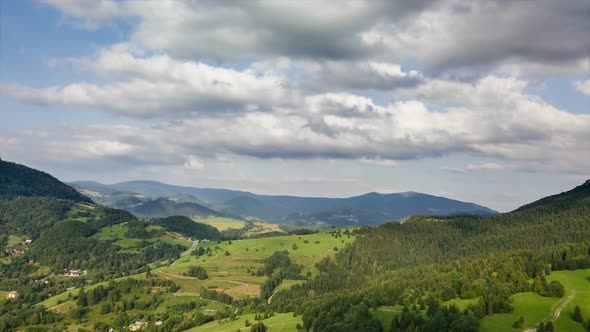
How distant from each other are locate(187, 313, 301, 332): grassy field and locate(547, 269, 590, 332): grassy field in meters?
86.0

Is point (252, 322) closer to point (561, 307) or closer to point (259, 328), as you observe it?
point (259, 328)

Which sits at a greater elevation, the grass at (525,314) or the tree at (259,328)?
the grass at (525,314)

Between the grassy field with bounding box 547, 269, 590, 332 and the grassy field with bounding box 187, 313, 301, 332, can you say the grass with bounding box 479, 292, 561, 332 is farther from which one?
the grassy field with bounding box 187, 313, 301, 332

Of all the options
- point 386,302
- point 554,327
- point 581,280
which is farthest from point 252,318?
point 581,280

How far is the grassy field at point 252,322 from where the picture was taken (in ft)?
516

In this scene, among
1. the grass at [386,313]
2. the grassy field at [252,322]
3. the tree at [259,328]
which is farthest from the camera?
the grassy field at [252,322]

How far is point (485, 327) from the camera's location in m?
117

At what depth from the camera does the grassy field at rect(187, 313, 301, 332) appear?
15738 cm

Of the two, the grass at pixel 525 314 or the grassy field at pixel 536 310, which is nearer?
the grassy field at pixel 536 310

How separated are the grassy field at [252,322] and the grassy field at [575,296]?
86.0 meters

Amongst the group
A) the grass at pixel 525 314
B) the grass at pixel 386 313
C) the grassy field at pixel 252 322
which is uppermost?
the grass at pixel 525 314

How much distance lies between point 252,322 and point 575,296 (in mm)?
116726

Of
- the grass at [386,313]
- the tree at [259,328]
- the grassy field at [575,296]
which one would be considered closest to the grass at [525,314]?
the grassy field at [575,296]

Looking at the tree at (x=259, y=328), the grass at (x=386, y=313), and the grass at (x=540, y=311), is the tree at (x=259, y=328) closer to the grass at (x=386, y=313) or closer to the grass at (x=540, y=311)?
the grass at (x=386, y=313)
